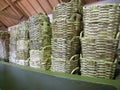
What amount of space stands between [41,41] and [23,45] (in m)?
0.40

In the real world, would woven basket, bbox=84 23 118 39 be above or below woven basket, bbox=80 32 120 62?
above

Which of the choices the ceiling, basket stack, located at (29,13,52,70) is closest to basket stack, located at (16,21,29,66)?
basket stack, located at (29,13,52,70)

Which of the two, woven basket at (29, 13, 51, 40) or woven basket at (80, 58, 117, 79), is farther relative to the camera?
woven basket at (29, 13, 51, 40)

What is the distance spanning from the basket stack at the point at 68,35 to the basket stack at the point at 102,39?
0.62 ft

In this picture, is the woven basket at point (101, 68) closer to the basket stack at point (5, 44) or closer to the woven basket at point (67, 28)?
the woven basket at point (67, 28)

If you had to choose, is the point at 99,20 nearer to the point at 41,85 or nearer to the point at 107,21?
the point at 107,21

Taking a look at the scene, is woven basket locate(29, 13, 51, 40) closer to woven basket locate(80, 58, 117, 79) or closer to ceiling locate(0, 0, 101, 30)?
woven basket locate(80, 58, 117, 79)

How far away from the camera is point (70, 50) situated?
4.37 feet

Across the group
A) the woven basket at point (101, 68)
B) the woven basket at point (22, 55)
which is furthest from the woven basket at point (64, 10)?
the woven basket at point (22, 55)

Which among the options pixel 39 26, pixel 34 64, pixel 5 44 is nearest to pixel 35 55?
pixel 34 64

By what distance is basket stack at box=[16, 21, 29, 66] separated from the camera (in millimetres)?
1884

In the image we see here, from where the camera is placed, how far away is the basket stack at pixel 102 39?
1087 millimetres

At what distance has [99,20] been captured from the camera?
111cm

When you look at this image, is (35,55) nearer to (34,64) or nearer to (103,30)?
(34,64)
